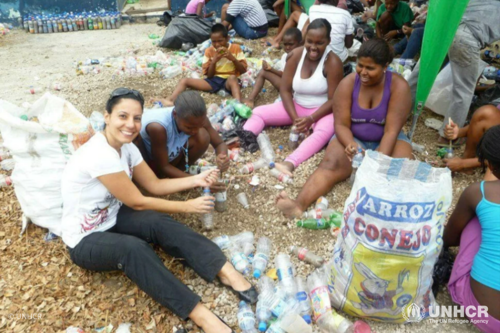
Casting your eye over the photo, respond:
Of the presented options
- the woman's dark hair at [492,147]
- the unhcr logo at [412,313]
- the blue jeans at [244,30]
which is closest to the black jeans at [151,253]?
the unhcr logo at [412,313]

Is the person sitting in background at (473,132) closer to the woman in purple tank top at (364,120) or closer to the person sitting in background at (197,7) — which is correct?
the woman in purple tank top at (364,120)

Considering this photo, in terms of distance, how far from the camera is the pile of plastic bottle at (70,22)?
9641 mm

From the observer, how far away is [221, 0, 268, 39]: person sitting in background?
7.67 m

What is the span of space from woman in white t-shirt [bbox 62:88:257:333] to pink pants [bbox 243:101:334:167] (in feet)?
5.18

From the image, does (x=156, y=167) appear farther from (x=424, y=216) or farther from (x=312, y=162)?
(x=424, y=216)

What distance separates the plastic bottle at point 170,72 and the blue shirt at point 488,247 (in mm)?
5151

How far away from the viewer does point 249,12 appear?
304 inches

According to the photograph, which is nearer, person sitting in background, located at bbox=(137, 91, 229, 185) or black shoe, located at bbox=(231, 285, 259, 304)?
black shoe, located at bbox=(231, 285, 259, 304)

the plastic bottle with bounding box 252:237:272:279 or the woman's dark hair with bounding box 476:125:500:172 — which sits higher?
the woman's dark hair with bounding box 476:125:500:172

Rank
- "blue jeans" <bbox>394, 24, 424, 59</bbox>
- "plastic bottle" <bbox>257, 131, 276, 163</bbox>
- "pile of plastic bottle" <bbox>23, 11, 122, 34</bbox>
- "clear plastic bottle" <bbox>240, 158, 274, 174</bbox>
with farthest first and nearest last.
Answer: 1. "pile of plastic bottle" <bbox>23, 11, 122, 34</bbox>
2. "blue jeans" <bbox>394, 24, 424, 59</bbox>
3. "plastic bottle" <bbox>257, 131, 276, 163</bbox>
4. "clear plastic bottle" <bbox>240, 158, 274, 174</bbox>

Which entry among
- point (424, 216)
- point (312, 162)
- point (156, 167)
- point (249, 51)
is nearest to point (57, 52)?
point (249, 51)

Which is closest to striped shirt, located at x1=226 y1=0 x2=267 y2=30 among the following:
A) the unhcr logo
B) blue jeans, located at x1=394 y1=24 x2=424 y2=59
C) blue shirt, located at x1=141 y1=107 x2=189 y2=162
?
blue jeans, located at x1=394 y1=24 x2=424 y2=59

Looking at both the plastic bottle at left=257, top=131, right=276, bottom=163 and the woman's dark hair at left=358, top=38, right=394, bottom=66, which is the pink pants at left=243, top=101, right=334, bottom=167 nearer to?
the plastic bottle at left=257, top=131, right=276, bottom=163

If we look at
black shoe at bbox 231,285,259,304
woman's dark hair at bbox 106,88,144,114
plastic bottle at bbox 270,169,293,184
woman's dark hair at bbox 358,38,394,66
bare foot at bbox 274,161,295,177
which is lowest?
black shoe at bbox 231,285,259,304
